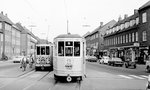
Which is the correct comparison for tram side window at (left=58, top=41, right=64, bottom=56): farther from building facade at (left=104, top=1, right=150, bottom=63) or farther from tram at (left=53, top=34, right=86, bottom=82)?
building facade at (left=104, top=1, right=150, bottom=63)

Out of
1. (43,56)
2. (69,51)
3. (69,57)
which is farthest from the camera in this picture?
(43,56)

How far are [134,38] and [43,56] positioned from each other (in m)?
27.7

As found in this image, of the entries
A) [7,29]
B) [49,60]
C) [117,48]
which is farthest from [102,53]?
[49,60]

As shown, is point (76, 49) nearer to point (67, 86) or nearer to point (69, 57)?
point (69, 57)

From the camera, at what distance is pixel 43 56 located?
2638 cm

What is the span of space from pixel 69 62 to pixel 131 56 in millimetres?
36965

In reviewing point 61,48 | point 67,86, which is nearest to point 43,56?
point 61,48

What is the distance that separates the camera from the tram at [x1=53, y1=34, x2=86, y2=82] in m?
16.0

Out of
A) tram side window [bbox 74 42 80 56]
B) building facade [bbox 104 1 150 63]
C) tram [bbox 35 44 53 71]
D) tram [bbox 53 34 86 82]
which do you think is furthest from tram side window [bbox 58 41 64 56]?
building facade [bbox 104 1 150 63]

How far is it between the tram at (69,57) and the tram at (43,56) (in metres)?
10.0

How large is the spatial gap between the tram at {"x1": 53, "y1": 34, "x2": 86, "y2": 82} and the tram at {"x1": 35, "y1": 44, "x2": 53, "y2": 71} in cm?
1003

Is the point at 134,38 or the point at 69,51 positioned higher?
the point at 134,38

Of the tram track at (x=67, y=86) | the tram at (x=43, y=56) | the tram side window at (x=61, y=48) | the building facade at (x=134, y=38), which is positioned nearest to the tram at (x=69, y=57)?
the tram side window at (x=61, y=48)

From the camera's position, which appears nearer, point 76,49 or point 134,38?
point 76,49
